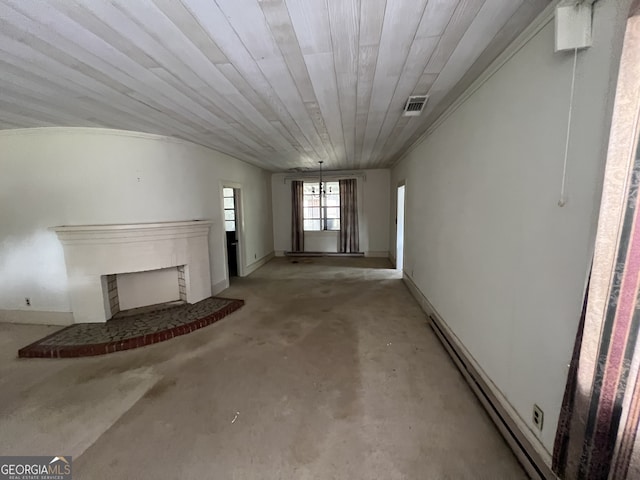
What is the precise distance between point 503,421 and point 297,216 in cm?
623

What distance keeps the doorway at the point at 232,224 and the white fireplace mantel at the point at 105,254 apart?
1734mm

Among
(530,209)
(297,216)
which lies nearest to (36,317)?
(530,209)

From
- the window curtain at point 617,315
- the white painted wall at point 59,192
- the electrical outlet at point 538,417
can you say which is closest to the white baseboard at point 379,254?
the white painted wall at point 59,192

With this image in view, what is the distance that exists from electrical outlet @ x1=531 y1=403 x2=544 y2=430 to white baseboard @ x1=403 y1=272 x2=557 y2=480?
0.08 m

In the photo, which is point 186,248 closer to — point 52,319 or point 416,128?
point 52,319

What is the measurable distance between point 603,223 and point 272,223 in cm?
691

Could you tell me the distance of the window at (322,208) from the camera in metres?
7.27

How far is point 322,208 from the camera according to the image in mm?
7336

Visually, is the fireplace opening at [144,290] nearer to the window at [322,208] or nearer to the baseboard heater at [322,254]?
the baseboard heater at [322,254]

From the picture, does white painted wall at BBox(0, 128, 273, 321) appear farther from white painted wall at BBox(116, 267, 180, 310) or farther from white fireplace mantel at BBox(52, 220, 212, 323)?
white painted wall at BBox(116, 267, 180, 310)

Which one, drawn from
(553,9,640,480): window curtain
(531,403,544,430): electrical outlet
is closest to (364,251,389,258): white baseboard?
(531,403,544,430): electrical outlet

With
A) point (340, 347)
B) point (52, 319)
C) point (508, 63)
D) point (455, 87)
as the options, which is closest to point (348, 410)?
point (340, 347)

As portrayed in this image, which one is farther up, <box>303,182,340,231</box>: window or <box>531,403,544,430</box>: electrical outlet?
<box>303,182,340,231</box>: window

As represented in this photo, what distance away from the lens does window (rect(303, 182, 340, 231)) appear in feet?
23.9
